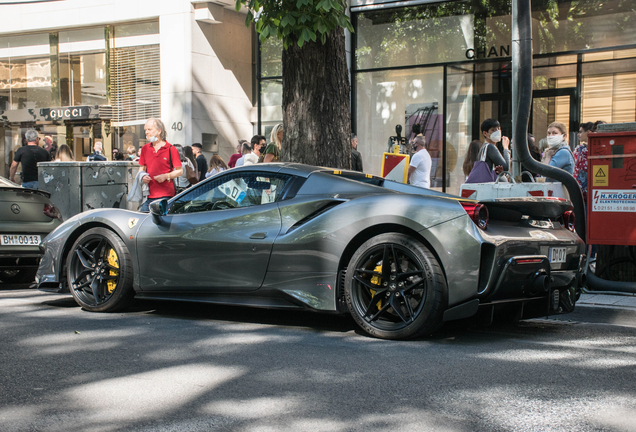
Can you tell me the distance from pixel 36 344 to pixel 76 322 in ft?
2.73

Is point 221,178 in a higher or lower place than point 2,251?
higher

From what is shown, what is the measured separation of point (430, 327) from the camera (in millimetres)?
4797

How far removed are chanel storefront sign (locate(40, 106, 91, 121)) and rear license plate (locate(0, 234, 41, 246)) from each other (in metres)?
13.2

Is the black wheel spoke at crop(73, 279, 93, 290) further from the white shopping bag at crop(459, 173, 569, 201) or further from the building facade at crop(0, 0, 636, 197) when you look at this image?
the building facade at crop(0, 0, 636, 197)

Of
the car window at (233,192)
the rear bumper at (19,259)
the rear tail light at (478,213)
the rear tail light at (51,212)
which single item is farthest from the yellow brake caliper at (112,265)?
the rear tail light at (478,213)

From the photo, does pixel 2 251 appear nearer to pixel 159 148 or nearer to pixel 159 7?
pixel 159 148

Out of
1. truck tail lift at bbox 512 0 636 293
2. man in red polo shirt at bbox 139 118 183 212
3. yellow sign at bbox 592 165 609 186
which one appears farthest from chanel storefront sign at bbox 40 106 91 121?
yellow sign at bbox 592 165 609 186

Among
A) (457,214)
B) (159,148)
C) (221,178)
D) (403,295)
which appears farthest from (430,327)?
(159,148)

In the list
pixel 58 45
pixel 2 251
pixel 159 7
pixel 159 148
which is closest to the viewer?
pixel 2 251

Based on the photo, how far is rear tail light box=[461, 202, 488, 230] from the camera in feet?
15.6

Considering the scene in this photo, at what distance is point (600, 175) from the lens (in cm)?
708

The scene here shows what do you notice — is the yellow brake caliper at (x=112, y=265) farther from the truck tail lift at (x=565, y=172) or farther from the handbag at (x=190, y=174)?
the handbag at (x=190, y=174)

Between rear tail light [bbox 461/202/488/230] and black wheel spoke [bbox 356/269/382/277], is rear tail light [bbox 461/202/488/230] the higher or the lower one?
the higher one

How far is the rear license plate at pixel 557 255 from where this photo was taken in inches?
200
